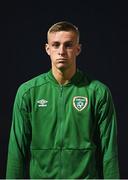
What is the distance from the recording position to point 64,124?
6.69 feet

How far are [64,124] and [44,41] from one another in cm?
140

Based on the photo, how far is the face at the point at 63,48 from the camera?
2.04 m

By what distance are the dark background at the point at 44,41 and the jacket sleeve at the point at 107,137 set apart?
1.28 metres

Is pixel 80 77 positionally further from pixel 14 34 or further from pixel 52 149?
pixel 14 34

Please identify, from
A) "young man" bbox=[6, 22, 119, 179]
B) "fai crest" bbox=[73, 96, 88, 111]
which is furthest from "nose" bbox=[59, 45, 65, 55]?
"fai crest" bbox=[73, 96, 88, 111]

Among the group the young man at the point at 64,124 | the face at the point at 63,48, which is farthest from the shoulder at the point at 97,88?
the face at the point at 63,48

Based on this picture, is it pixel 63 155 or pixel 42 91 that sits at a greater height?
pixel 42 91

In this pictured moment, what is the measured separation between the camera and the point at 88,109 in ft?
6.73

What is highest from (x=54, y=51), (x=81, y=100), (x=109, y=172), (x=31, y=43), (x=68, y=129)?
(x=31, y=43)

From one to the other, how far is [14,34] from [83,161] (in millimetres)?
1552

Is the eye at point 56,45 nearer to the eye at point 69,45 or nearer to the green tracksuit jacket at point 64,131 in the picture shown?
the eye at point 69,45

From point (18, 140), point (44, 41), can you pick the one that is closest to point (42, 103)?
point (18, 140)

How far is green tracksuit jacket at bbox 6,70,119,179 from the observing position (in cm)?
202

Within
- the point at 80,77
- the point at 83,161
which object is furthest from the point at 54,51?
the point at 83,161
